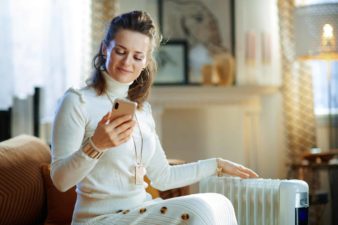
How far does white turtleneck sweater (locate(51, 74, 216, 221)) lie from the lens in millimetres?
1518

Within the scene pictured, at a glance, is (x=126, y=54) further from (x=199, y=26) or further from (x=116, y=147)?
(x=199, y=26)

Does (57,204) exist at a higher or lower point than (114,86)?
lower

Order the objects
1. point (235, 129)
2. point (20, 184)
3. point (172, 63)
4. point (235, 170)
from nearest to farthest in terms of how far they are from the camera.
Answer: point (235, 170) < point (20, 184) < point (172, 63) < point (235, 129)

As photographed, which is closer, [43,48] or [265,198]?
[265,198]

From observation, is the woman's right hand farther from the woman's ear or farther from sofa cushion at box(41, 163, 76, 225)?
sofa cushion at box(41, 163, 76, 225)

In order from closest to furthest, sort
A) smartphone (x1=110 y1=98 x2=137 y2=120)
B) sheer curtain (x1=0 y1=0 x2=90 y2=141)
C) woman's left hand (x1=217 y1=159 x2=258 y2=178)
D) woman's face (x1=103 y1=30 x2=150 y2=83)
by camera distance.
A: 1. smartphone (x1=110 y1=98 x2=137 y2=120)
2. woman's face (x1=103 y1=30 x2=150 y2=83)
3. woman's left hand (x1=217 y1=159 x2=258 y2=178)
4. sheer curtain (x1=0 y1=0 x2=90 y2=141)

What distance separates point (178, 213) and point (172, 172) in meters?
→ 0.43

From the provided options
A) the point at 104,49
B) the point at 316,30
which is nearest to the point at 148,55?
the point at 104,49

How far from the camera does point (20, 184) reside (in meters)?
2.05

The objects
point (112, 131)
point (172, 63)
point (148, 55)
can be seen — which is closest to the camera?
point (112, 131)

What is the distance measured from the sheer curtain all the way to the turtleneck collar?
194 cm

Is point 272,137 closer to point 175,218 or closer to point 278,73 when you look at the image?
point 278,73

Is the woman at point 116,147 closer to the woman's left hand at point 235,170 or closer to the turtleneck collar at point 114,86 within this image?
the turtleneck collar at point 114,86

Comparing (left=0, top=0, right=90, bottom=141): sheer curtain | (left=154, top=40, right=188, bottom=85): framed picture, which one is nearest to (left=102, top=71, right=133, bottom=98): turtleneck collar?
(left=0, top=0, right=90, bottom=141): sheer curtain
